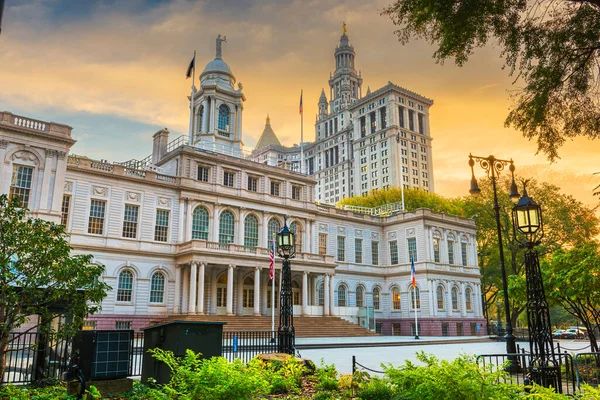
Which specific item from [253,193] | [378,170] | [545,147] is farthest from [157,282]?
[378,170]

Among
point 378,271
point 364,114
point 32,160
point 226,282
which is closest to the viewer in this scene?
point 32,160

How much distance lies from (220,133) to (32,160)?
20887mm

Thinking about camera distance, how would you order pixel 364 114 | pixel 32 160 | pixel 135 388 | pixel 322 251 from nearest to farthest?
pixel 135 388, pixel 32 160, pixel 322 251, pixel 364 114

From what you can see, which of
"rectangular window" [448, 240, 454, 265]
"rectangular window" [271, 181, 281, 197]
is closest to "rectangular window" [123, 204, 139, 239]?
"rectangular window" [271, 181, 281, 197]

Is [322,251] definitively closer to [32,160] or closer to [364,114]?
[32,160]

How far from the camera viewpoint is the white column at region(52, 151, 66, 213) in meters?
32.2

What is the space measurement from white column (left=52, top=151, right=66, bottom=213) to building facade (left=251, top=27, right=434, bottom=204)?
8158 centimetres

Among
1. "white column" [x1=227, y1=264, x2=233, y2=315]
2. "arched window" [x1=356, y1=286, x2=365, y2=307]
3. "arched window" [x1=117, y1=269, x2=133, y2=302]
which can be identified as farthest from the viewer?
"arched window" [x1=356, y1=286, x2=365, y2=307]

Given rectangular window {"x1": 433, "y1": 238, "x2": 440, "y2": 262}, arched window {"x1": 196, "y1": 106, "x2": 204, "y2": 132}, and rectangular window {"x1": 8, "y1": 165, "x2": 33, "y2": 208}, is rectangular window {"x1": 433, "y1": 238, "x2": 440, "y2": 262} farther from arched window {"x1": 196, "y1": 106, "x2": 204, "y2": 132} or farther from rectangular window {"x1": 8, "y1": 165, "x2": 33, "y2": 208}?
rectangular window {"x1": 8, "y1": 165, "x2": 33, "y2": 208}

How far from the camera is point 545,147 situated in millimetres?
12172

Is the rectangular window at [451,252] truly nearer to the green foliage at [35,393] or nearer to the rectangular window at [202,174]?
the rectangular window at [202,174]

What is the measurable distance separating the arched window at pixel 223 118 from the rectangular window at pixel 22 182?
21.7m

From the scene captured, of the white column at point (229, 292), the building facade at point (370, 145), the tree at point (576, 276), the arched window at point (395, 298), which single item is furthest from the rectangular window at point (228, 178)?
the building facade at point (370, 145)

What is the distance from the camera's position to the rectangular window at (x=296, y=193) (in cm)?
4834
